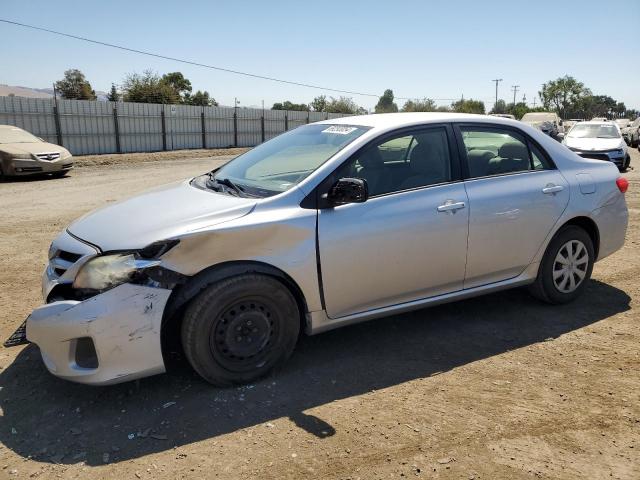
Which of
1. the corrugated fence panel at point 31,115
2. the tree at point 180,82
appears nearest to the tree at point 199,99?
the tree at point 180,82

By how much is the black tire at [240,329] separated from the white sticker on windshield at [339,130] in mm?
1337

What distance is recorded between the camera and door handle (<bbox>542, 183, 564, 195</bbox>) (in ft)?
14.5

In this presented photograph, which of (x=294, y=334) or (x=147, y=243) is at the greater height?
(x=147, y=243)

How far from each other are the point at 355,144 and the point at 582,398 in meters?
2.21

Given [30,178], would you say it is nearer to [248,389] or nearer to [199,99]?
[248,389]

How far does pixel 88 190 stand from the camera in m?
13.0

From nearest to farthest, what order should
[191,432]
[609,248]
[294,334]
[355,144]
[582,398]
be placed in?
[191,432]
[582,398]
[294,334]
[355,144]
[609,248]

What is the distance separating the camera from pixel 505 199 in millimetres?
4184

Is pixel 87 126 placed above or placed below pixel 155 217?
above

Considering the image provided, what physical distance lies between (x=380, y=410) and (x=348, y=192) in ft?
4.47

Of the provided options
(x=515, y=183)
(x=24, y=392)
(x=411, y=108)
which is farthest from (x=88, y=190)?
(x=411, y=108)

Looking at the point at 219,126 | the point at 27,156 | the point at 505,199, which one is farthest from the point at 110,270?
the point at 219,126

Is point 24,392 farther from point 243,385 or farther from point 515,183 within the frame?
point 515,183

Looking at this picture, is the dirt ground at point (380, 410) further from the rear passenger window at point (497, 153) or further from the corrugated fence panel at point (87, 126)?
the corrugated fence panel at point (87, 126)
